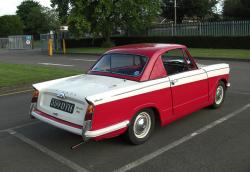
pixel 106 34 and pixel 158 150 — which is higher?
pixel 106 34

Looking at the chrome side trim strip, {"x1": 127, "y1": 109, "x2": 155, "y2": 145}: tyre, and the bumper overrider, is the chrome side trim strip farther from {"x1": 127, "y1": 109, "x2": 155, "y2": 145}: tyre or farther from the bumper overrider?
{"x1": 127, "y1": 109, "x2": 155, "y2": 145}: tyre

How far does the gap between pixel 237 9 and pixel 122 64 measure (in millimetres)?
44001

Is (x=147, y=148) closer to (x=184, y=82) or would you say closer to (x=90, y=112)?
(x=90, y=112)

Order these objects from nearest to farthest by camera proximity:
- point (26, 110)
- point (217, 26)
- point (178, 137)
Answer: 1. point (178, 137)
2. point (26, 110)
3. point (217, 26)

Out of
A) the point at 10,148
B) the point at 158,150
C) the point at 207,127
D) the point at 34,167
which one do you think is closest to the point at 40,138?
the point at 10,148

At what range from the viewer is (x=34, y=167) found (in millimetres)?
4734

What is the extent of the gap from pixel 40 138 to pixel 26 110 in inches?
86.3

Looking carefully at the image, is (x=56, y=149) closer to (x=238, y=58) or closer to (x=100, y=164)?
(x=100, y=164)

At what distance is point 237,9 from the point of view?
153 feet

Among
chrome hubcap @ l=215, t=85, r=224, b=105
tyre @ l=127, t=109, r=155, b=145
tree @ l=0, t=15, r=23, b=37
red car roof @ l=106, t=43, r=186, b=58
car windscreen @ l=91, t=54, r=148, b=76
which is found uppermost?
tree @ l=0, t=15, r=23, b=37

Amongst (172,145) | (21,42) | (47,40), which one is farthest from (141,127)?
(21,42)

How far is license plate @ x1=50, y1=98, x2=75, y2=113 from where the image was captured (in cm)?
519

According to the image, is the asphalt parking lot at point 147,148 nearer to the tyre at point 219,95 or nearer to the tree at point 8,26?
the tyre at point 219,95

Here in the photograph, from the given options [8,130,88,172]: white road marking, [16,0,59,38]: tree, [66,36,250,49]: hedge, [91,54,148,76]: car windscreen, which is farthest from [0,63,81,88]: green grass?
[16,0,59,38]: tree
